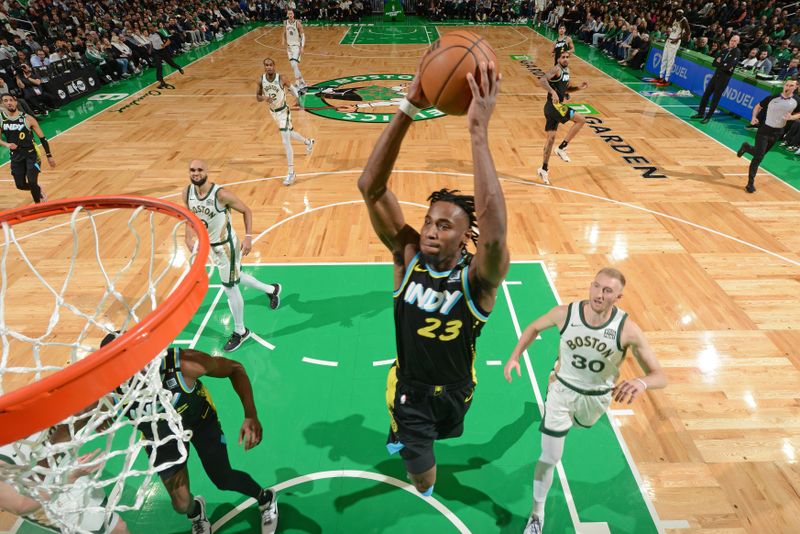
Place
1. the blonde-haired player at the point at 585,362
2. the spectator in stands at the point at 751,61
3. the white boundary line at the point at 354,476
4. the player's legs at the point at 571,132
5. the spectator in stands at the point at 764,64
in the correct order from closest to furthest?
the blonde-haired player at the point at 585,362 < the white boundary line at the point at 354,476 < the player's legs at the point at 571,132 < the spectator in stands at the point at 764,64 < the spectator in stands at the point at 751,61

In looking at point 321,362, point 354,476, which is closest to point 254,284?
point 321,362

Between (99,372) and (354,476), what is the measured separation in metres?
2.53

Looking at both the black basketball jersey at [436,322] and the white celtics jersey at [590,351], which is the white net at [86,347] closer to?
the black basketball jersey at [436,322]

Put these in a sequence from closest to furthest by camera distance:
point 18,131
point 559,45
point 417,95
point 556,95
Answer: point 417,95 → point 18,131 → point 556,95 → point 559,45

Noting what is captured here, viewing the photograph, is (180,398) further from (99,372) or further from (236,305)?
(236,305)

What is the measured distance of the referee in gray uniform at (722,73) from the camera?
11156mm

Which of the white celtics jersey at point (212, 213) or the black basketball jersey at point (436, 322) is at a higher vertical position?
the black basketball jersey at point (436, 322)

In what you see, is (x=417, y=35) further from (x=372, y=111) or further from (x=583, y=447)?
(x=583, y=447)

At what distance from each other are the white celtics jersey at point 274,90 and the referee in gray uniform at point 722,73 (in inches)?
380

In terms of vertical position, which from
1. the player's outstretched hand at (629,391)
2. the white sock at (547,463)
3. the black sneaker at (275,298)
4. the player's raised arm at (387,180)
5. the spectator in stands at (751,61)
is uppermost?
the player's raised arm at (387,180)

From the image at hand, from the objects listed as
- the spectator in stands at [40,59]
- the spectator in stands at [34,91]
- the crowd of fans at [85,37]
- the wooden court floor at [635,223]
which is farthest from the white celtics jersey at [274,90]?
the spectator in stands at [40,59]

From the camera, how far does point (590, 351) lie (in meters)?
3.21

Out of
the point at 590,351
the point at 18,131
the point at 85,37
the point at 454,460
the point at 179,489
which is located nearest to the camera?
the point at 179,489

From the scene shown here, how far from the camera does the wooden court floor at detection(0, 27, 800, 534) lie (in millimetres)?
4055
